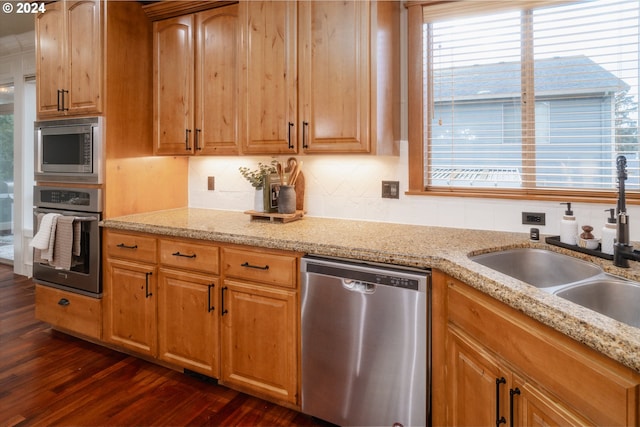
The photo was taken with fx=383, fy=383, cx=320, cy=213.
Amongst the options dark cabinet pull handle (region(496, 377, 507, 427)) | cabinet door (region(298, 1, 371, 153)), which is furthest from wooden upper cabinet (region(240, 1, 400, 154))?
dark cabinet pull handle (region(496, 377, 507, 427))

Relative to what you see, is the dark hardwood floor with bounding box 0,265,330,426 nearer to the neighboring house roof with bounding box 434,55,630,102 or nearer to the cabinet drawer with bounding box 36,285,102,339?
the cabinet drawer with bounding box 36,285,102,339

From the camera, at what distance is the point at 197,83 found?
2541mm

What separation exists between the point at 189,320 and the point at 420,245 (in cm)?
135

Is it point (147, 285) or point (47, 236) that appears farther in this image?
point (47, 236)

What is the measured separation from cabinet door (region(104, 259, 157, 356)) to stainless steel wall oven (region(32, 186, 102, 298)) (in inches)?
5.2

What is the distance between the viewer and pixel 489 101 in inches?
84.0

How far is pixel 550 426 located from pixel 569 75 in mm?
1695

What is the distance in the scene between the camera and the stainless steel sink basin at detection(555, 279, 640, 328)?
126 centimetres

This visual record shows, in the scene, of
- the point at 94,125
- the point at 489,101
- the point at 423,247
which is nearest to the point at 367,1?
the point at 489,101

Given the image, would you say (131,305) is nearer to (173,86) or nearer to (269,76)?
(173,86)

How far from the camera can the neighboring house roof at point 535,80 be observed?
74.7 inches

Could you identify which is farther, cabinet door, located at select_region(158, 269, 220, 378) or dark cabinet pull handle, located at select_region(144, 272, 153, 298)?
dark cabinet pull handle, located at select_region(144, 272, 153, 298)

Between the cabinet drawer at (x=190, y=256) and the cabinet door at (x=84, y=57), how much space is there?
105 cm

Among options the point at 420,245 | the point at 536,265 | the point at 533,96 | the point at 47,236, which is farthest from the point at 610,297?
the point at 47,236
